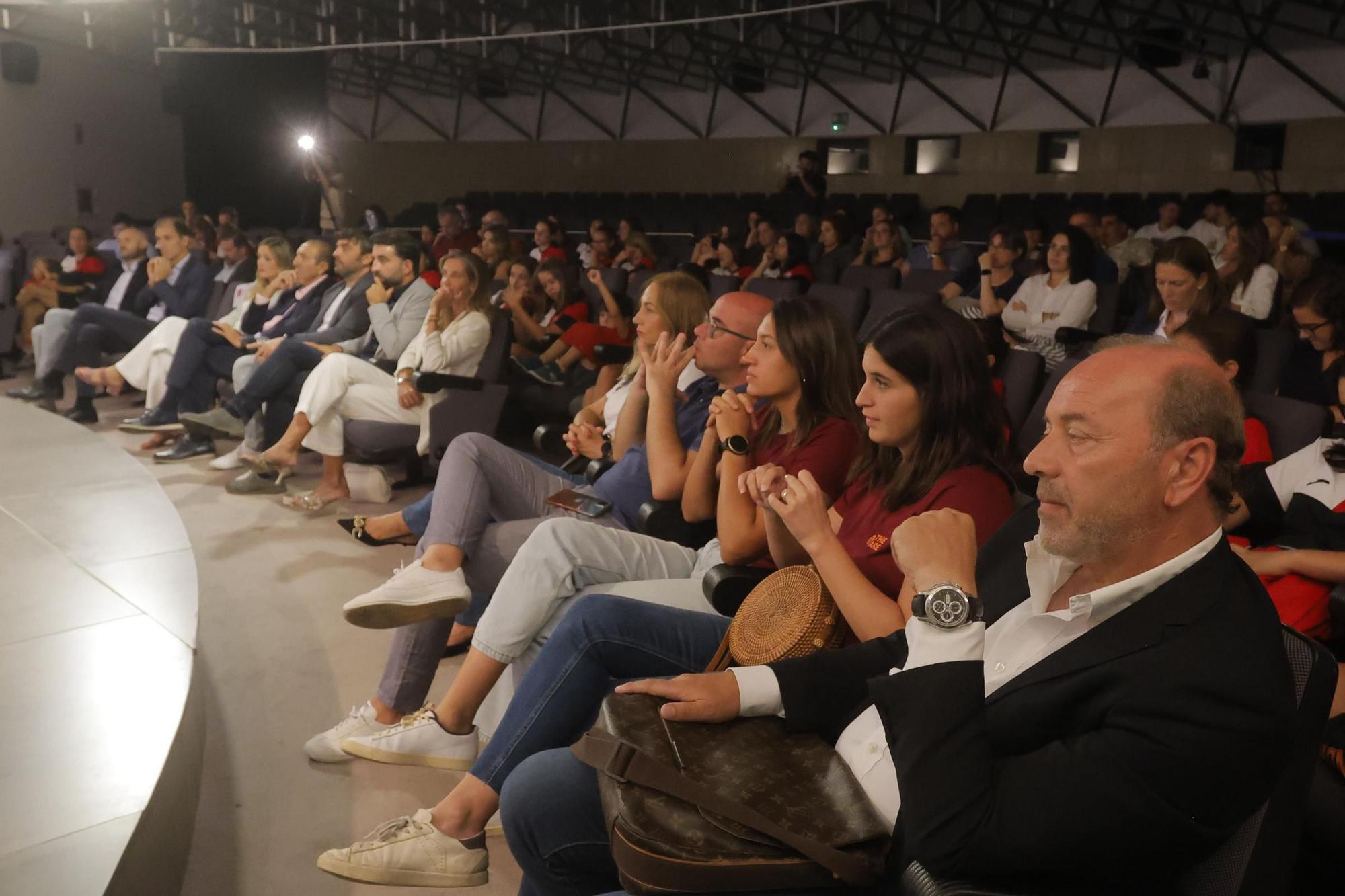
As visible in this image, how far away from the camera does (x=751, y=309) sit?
2520 millimetres

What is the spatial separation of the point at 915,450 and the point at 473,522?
3.73 ft

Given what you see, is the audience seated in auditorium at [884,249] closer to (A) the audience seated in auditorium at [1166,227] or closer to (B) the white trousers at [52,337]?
(A) the audience seated in auditorium at [1166,227]

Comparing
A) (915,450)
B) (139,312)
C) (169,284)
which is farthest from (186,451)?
(915,450)

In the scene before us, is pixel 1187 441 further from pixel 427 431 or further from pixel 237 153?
pixel 237 153

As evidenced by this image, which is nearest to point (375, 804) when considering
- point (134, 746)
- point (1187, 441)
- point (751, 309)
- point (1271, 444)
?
point (134, 746)

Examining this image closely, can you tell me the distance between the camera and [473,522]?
2555 mm

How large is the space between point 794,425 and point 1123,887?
1264mm

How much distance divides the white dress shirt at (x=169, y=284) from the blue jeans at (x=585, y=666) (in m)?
5.19

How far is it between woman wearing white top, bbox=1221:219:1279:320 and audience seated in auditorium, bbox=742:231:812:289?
2555 millimetres

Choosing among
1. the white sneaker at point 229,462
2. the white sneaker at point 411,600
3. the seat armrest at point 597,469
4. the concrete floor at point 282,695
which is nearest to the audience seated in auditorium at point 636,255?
the white sneaker at point 229,462

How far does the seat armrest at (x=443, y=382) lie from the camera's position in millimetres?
4137

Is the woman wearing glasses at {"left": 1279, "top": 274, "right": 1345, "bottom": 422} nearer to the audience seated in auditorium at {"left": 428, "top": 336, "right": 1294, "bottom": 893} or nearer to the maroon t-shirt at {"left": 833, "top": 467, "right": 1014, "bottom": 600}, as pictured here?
the maroon t-shirt at {"left": 833, "top": 467, "right": 1014, "bottom": 600}

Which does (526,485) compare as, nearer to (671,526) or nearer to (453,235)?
(671,526)

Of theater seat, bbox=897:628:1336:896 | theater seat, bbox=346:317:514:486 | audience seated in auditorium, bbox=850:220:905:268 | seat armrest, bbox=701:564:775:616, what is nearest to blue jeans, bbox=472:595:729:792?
seat armrest, bbox=701:564:775:616
